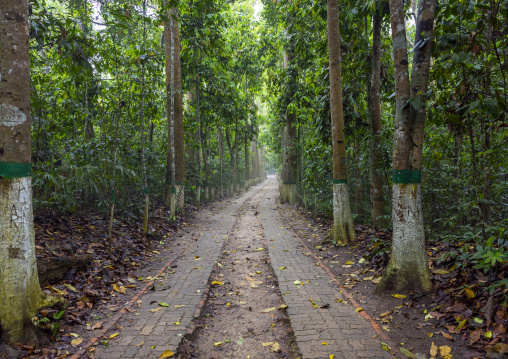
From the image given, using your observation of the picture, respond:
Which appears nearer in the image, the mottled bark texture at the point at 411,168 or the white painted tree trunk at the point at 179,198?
the mottled bark texture at the point at 411,168

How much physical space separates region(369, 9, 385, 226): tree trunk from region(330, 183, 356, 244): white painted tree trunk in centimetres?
70

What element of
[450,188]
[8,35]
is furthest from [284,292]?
[8,35]

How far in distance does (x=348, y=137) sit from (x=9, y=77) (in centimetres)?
797

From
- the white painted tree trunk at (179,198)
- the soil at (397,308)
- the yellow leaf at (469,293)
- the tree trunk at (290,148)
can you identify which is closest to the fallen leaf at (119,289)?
the soil at (397,308)

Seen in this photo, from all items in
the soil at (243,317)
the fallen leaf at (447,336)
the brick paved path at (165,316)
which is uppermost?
the fallen leaf at (447,336)

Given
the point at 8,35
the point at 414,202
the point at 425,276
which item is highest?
the point at 8,35

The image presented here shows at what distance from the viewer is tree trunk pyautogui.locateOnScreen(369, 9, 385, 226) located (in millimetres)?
7582

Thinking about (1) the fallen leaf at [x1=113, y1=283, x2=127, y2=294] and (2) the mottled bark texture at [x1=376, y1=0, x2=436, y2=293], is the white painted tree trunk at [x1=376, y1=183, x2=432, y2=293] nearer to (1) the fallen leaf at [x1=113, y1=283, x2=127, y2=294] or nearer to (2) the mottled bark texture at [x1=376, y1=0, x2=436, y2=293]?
(2) the mottled bark texture at [x1=376, y1=0, x2=436, y2=293]

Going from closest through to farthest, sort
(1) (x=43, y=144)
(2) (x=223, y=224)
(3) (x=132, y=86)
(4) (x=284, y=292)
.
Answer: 1. (4) (x=284, y=292)
2. (1) (x=43, y=144)
3. (3) (x=132, y=86)
4. (2) (x=223, y=224)

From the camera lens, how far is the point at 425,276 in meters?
4.37

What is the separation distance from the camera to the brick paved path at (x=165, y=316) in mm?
3354

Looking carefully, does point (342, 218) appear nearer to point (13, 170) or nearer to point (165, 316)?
point (165, 316)

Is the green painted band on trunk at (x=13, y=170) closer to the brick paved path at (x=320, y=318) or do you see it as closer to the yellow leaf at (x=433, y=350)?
the brick paved path at (x=320, y=318)

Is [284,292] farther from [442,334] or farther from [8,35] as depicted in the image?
[8,35]
